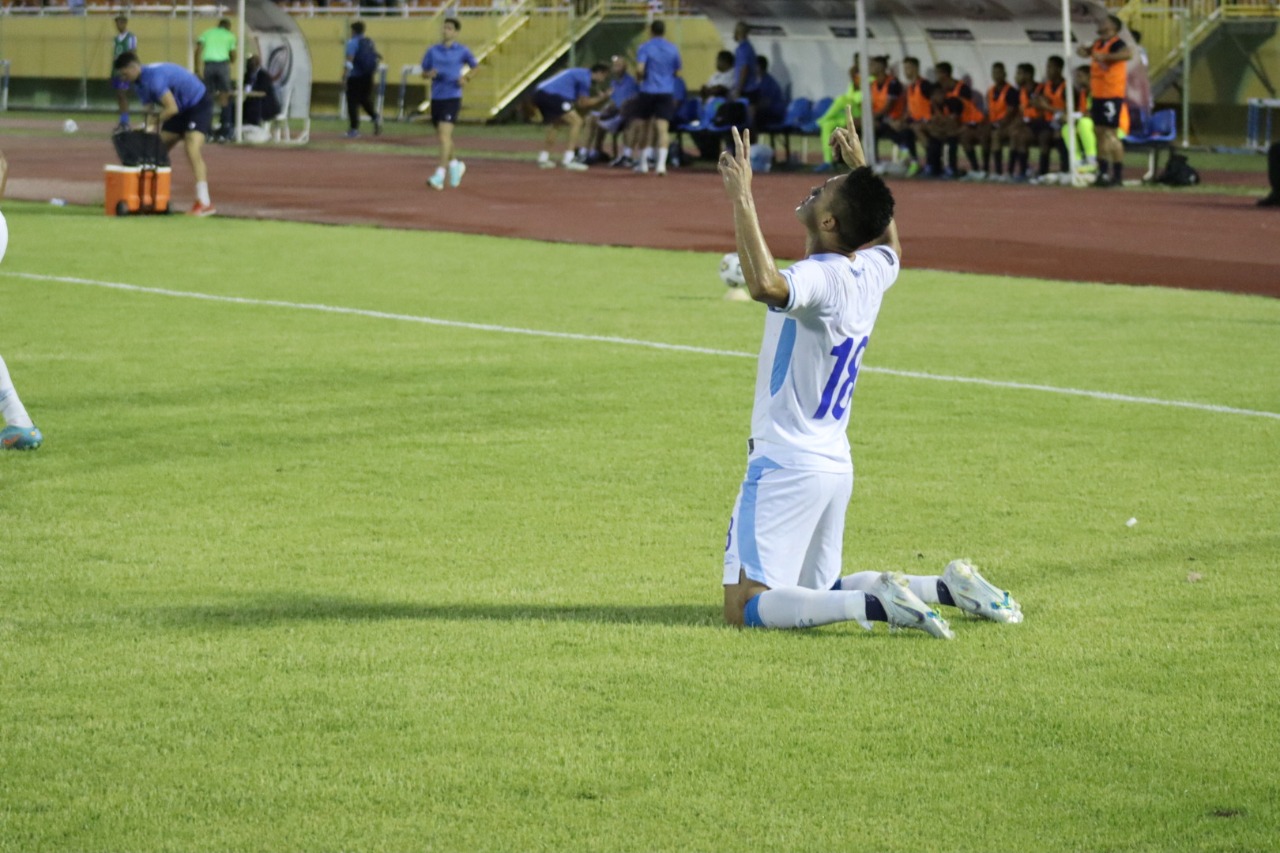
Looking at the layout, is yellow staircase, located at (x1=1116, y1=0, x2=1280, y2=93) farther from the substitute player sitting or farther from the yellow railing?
the substitute player sitting

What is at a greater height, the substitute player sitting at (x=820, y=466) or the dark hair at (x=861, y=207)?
the dark hair at (x=861, y=207)

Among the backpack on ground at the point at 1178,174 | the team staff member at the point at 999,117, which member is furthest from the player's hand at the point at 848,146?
the team staff member at the point at 999,117

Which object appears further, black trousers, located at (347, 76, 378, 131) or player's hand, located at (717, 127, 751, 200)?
black trousers, located at (347, 76, 378, 131)

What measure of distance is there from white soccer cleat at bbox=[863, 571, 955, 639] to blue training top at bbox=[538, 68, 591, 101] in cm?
2555

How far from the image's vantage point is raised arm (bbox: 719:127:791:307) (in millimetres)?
5395

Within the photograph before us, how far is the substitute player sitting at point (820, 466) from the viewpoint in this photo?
5.92 meters

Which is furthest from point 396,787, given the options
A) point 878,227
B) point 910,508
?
point 910,508

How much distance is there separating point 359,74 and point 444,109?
1423 centimetres

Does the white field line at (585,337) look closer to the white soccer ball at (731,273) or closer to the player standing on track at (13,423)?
the white soccer ball at (731,273)

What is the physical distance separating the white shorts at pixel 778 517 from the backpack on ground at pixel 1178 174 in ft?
71.7

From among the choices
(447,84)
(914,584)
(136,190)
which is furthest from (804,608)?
(447,84)

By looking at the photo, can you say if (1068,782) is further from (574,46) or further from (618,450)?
(574,46)

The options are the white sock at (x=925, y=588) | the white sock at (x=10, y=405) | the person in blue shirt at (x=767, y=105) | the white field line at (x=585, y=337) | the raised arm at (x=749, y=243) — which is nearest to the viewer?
the raised arm at (x=749, y=243)

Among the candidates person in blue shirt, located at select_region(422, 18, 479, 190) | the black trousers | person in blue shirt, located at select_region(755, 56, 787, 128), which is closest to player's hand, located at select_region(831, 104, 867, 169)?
person in blue shirt, located at select_region(422, 18, 479, 190)
